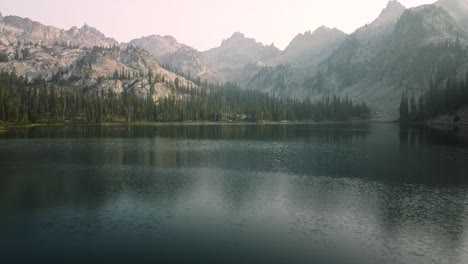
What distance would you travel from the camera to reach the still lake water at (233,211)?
108 ft

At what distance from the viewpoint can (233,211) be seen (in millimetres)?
45531

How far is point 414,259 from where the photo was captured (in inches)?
1240

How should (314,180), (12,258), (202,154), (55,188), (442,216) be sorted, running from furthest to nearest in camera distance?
(202,154) → (314,180) → (55,188) → (442,216) → (12,258)

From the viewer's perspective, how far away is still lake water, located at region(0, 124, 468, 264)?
108ft

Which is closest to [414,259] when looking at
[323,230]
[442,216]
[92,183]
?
[323,230]

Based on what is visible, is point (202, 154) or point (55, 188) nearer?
point (55, 188)

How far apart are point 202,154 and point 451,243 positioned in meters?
70.2

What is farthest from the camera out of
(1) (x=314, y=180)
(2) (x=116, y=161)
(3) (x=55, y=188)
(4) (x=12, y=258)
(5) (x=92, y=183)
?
(2) (x=116, y=161)

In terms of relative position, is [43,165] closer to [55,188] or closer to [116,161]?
[116,161]

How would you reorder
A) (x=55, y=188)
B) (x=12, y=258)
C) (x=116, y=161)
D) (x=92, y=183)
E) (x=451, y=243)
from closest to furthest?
(x=12, y=258) < (x=451, y=243) < (x=55, y=188) < (x=92, y=183) < (x=116, y=161)

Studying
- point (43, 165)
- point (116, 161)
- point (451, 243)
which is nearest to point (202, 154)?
point (116, 161)

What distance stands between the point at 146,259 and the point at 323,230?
18.6 m

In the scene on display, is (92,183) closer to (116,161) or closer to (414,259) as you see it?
(116,161)

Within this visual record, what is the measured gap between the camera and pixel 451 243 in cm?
3538
